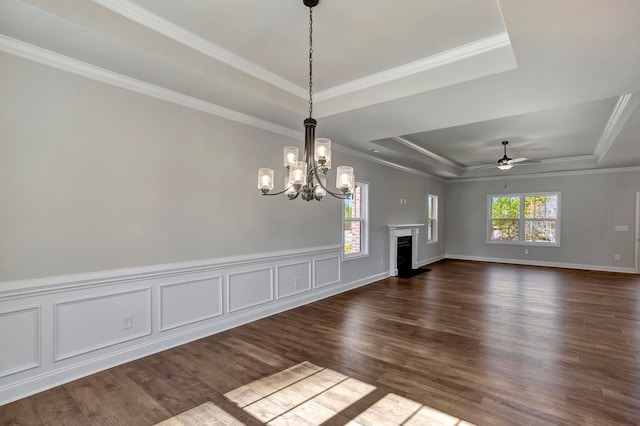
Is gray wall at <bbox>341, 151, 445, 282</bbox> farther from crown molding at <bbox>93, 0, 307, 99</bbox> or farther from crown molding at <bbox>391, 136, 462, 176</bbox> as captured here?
crown molding at <bbox>93, 0, 307, 99</bbox>

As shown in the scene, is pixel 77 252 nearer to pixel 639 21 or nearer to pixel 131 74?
pixel 131 74

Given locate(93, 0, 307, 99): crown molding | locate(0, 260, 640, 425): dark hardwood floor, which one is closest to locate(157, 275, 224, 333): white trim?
locate(0, 260, 640, 425): dark hardwood floor

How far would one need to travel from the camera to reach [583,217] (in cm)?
816

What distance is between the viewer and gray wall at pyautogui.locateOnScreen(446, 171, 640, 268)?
7.70 m

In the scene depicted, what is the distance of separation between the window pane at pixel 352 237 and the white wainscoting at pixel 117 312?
178 centimetres

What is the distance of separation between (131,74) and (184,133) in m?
0.72

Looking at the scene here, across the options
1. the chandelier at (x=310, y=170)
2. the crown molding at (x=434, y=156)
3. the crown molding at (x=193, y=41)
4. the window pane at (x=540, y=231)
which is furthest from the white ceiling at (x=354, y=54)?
the window pane at (x=540, y=231)

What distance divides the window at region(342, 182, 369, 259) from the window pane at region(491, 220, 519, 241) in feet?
17.5

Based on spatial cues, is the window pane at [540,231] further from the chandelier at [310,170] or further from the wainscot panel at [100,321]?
the wainscot panel at [100,321]

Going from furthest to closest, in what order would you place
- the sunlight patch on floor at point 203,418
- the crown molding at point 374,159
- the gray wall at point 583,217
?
the gray wall at point 583,217, the crown molding at point 374,159, the sunlight patch on floor at point 203,418

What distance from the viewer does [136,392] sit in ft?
8.04

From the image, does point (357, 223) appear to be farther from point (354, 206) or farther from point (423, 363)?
point (423, 363)

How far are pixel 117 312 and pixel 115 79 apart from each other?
2.14 metres

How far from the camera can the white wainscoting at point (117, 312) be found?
2.39 meters
